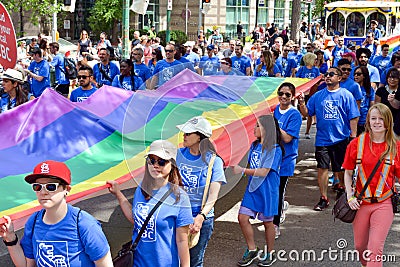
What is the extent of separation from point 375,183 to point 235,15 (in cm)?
4369

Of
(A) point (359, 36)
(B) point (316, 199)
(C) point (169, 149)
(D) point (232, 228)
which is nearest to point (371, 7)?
(A) point (359, 36)

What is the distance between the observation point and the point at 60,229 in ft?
12.0

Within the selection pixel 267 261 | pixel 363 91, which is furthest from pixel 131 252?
pixel 363 91

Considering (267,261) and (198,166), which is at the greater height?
(198,166)

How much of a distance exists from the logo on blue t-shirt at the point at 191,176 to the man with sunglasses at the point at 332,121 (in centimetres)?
355

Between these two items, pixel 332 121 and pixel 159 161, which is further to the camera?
pixel 332 121

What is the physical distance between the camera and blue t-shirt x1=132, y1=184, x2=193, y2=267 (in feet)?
13.8

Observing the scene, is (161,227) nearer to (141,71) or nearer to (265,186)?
(265,186)

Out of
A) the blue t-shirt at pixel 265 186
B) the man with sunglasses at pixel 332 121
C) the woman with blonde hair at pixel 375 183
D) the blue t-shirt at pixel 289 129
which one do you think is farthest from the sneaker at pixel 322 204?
the woman with blonde hair at pixel 375 183

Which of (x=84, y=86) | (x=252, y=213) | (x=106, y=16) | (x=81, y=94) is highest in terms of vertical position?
(x=106, y=16)

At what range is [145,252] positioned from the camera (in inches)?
168

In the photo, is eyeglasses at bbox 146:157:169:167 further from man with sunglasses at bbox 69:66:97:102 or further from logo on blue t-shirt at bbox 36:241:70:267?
man with sunglasses at bbox 69:66:97:102

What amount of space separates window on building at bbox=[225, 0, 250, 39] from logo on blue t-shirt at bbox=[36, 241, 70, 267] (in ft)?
142

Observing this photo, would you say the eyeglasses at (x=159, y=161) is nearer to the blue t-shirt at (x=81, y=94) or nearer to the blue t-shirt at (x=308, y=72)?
the blue t-shirt at (x=81, y=94)
